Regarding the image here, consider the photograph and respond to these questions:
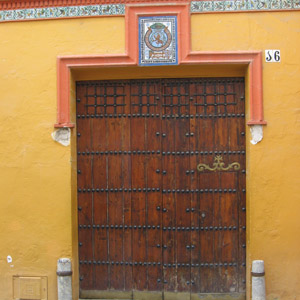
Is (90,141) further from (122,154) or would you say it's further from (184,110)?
(184,110)

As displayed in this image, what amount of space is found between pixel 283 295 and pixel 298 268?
30 centimetres

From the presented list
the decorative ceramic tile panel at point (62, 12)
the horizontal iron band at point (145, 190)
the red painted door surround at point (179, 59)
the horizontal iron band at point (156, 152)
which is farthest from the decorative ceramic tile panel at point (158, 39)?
the horizontal iron band at point (145, 190)

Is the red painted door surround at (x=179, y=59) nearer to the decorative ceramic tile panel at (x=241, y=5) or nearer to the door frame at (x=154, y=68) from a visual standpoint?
the door frame at (x=154, y=68)

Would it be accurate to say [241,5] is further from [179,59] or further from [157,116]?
[157,116]

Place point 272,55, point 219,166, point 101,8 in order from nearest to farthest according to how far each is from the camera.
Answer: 1. point 272,55
2. point 101,8
3. point 219,166

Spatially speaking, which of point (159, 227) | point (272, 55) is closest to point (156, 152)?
point (159, 227)

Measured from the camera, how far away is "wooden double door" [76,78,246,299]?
4359 mm

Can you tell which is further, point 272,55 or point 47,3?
point 47,3

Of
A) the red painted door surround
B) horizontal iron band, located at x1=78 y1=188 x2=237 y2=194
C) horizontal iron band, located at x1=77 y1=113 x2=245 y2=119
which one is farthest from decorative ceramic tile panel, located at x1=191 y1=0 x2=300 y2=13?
horizontal iron band, located at x1=78 y1=188 x2=237 y2=194

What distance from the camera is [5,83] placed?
4305 mm

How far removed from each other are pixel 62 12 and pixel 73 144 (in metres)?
1.33

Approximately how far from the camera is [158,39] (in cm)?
422

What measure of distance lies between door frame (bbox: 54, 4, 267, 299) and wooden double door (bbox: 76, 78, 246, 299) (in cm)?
11

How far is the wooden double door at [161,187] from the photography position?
14.3 feet
